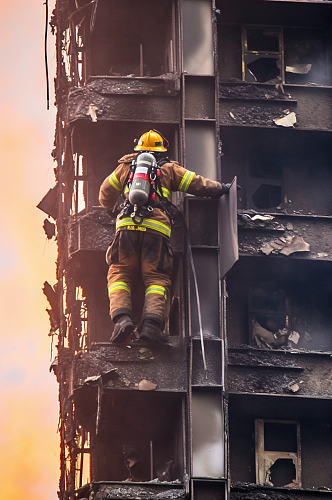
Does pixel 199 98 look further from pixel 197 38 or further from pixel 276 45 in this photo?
pixel 276 45

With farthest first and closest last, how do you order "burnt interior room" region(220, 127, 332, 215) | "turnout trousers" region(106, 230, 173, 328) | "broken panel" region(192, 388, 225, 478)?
"burnt interior room" region(220, 127, 332, 215) → "turnout trousers" region(106, 230, 173, 328) → "broken panel" region(192, 388, 225, 478)

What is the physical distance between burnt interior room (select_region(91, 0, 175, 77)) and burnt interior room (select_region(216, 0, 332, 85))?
119 cm

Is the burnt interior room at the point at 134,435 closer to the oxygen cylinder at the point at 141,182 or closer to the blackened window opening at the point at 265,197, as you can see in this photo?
the oxygen cylinder at the point at 141,182

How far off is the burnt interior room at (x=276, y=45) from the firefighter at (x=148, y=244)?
4011 mm

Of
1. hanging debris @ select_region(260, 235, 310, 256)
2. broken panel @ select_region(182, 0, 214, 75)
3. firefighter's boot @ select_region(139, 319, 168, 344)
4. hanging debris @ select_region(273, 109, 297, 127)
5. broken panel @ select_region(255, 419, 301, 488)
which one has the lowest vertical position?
broken panel @ select_region(255, 419, 301, 488)

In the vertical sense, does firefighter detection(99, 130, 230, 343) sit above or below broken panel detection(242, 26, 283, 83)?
below

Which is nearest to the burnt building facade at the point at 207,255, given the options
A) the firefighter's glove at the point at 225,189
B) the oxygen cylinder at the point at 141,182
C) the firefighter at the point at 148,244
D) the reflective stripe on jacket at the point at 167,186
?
the firefighter's glove at the point at 225,189

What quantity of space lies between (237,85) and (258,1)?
1.79 m

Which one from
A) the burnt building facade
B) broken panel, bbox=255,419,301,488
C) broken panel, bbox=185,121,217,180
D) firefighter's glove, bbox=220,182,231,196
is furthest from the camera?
broken panel, bbox=255,419,301,488

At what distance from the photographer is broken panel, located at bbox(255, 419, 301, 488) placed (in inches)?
819

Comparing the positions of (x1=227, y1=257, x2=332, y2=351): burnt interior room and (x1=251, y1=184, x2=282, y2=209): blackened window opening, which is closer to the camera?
(x1=227, y1=257, x2=332, y2=351): burnt interior room

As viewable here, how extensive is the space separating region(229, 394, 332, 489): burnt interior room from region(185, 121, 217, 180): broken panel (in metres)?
4.15

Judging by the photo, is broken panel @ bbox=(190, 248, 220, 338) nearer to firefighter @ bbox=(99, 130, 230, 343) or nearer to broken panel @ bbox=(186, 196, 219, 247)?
broken panel @ bbox=(186, 196, 219, 247)

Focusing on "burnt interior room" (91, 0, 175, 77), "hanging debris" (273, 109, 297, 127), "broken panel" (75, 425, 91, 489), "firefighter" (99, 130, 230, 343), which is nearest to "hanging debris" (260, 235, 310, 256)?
"firefighter" (99, 130, 230, 343)
